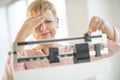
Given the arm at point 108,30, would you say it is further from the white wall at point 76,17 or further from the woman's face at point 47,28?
the woman's face at point 47,28

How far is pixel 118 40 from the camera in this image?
1.03 meters

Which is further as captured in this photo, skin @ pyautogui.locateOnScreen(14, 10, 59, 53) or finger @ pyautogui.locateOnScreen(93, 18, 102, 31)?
finger @ pyautogui.locateOnScreen(93, 18, 102, 31)

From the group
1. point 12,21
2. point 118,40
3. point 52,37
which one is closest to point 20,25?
point 12,21

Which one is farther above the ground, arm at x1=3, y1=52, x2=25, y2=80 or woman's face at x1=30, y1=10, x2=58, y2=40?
woman's face at x1=30, y1=10, x2=58, y2=40

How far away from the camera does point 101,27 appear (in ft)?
3.27

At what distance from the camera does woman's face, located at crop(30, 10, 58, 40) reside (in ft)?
2.92

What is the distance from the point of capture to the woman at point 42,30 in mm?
809

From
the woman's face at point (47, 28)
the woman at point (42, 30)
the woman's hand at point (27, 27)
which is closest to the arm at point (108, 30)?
the woman at point (42, 30)

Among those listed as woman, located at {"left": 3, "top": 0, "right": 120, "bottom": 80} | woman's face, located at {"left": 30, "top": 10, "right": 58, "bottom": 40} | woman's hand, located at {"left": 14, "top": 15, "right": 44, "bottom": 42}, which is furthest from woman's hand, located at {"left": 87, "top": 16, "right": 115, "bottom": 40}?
woman's hand, located at {"left": 14, "top": 15, "right": 44, "bottom": 42}

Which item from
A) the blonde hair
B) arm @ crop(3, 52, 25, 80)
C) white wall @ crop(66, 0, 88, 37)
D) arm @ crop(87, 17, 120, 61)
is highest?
the blonde hair

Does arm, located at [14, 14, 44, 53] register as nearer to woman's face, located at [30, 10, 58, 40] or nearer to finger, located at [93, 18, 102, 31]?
woman's face, located at [30, 10, 58, 40]

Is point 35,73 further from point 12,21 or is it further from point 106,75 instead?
point 106,75

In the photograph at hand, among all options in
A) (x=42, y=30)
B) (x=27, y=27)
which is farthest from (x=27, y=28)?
(x=42, y=30)

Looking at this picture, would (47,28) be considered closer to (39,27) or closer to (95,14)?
(39,27)
